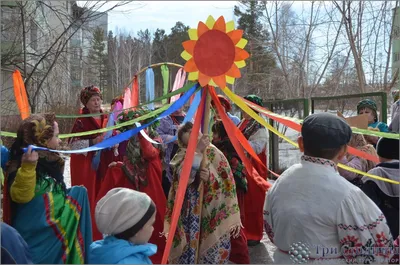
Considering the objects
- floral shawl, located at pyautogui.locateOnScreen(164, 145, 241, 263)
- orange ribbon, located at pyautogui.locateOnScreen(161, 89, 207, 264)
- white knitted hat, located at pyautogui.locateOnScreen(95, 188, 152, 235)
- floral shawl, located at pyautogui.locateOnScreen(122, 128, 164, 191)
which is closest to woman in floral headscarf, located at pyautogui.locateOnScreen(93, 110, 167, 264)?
floral shawl, located at pyautogui.locateOnScreen(122, 128, 164, 191)

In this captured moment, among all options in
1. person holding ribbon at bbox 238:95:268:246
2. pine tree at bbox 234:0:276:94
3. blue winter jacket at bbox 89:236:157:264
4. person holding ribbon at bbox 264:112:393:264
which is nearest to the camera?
person holding ribbon at bbox 264:112:393:264

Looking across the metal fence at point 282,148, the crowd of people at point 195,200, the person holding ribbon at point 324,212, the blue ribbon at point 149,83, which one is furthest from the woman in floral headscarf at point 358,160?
the metal fence at point 282,148

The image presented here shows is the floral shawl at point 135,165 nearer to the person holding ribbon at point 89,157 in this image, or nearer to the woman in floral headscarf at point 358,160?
the person holding ribbon at point 89,157

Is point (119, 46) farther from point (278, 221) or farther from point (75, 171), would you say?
point (278, 221)

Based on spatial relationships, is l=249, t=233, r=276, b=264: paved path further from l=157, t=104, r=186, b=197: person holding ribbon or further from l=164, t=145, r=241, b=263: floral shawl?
l=157, t=104, r=186, b=197: person holding ribbon

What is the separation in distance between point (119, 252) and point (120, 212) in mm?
187

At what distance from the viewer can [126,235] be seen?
7.32ft

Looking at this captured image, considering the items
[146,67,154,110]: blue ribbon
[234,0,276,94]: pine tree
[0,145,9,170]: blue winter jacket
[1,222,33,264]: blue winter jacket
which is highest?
[234,0,276,94]: pine tree

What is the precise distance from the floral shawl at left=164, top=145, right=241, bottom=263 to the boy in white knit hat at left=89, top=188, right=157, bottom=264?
157cm

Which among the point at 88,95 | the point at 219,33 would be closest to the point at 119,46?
the point at 88,95

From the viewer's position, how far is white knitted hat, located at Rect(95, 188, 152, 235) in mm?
2205

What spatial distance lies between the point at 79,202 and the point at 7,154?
61 centimetres

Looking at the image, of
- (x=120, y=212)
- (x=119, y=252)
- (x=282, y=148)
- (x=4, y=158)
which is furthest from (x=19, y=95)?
(x=282, y=148)

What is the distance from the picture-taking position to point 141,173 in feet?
14.7
